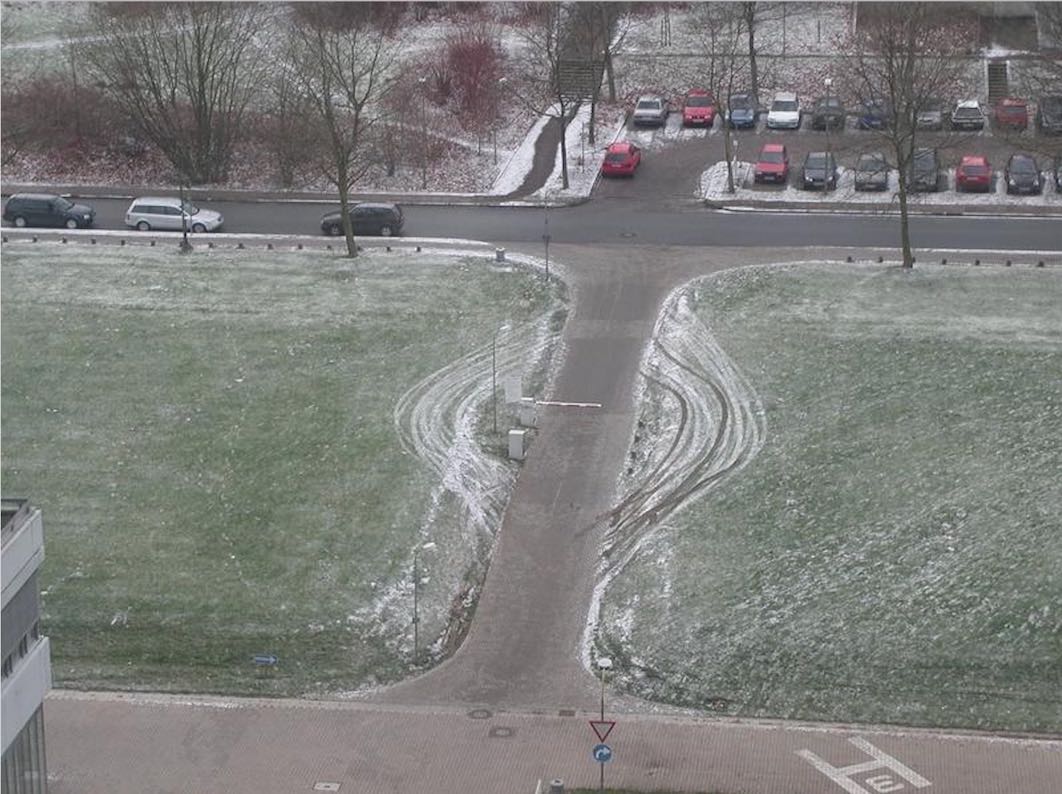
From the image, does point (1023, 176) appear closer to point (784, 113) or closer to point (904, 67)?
point (904, 67)

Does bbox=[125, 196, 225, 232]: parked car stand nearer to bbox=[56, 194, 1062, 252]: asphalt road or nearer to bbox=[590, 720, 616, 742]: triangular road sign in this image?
bbox=[56, 194, 1062, 252]: asphalt road

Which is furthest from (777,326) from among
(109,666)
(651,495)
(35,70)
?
(35,70)

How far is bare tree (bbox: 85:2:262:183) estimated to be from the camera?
60.2 meters

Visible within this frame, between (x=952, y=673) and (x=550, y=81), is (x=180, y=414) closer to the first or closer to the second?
(x=952, y=673)

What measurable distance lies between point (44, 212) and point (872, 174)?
2510 centimetres

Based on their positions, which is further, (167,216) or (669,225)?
(167,216)

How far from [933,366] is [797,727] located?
1411 centimetres

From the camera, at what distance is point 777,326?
44.7 metres

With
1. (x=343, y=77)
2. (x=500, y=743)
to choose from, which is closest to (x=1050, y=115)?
(x=343, y=77)

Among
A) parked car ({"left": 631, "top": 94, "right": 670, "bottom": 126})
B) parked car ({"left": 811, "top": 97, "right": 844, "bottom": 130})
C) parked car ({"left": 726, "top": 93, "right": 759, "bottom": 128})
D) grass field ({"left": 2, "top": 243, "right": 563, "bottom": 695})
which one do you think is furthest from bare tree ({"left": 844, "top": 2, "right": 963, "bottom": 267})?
grass field ({"left": 2, "top": 243, "right": 563, "bottom": 695})

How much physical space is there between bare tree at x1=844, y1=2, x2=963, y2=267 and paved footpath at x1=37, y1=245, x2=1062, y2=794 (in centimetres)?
1900

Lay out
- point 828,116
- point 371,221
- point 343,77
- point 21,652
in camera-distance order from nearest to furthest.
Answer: point 21,652 → point 371,221 → point 343,77 → point 828,116

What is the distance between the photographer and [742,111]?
61.9 m

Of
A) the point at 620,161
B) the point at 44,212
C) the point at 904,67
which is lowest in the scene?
the point at 44,212
